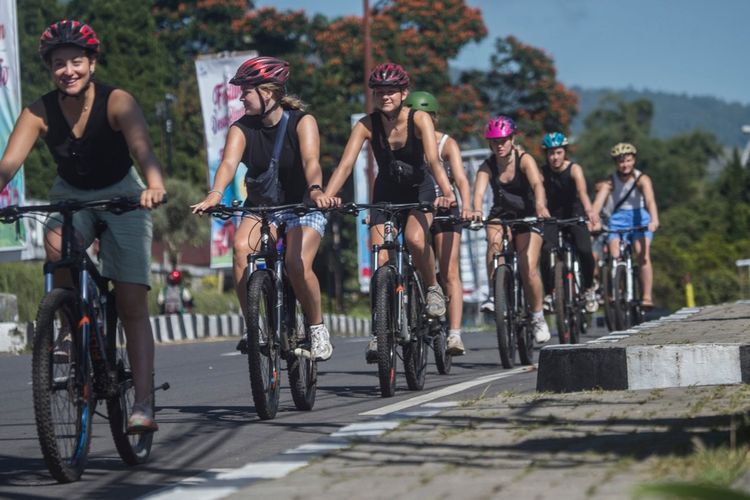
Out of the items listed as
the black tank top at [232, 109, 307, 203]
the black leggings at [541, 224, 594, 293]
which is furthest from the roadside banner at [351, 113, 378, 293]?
the black tank top at [232, 109, 307, 203]

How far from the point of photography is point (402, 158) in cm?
1042

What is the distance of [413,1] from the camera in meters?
53.9

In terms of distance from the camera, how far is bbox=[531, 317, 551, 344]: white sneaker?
41.5 feet

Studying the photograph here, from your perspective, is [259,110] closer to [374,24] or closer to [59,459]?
[59,459]

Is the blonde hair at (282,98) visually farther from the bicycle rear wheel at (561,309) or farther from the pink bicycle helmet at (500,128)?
the bicycle rear wheel at (561,309)

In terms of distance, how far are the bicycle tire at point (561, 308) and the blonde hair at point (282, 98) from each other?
5469mm

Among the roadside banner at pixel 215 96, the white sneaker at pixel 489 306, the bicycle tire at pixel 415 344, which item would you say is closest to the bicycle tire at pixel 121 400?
the bicycle tire at pixel 415 344

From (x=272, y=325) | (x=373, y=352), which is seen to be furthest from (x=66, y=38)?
(x=373, y=352)

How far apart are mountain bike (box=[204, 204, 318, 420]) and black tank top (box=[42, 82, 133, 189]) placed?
158 centimetres

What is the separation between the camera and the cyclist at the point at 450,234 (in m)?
11.1

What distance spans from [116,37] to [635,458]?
55.9m

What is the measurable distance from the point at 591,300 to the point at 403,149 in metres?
5.78

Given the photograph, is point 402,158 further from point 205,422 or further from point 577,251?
point 577,251

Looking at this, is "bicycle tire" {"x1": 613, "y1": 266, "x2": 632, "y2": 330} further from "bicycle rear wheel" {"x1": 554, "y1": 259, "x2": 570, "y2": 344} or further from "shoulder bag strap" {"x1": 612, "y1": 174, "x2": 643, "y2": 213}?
"bicycle rear wheel" {"x1": 554, "y1": 259, "x2": 570, "y2": 344}
